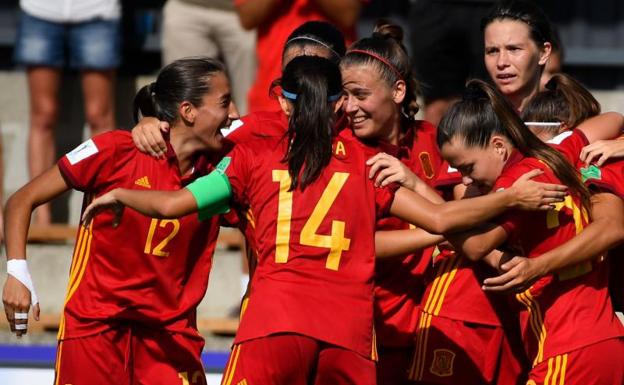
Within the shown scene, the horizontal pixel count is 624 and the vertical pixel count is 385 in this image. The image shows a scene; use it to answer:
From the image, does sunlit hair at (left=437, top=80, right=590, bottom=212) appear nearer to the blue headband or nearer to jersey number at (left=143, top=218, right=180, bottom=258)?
the blue headband

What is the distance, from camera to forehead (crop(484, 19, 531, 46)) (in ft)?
21.1

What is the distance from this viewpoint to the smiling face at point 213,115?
243 inches

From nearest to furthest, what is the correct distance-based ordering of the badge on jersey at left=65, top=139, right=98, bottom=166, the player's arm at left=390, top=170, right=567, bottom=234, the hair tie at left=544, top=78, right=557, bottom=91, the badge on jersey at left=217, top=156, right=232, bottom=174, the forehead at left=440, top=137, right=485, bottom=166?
the player's arm at left=390, top=170, right=567, bottom=234, the badge on jersey at left=217, top=156, right=232, bottom=174, the forehead at left=440, top=137, right=485, bottom=166, the badge on jersey at left=65, top=139, right=98, bottom=166, the hair tie at left=544, top=78, right=557, bottom=91

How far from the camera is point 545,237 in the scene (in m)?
5.70

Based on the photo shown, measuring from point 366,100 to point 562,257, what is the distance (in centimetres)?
105

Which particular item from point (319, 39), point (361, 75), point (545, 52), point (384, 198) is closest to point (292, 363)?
point (384, 198)

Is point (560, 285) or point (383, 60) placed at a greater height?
point (383, 60)

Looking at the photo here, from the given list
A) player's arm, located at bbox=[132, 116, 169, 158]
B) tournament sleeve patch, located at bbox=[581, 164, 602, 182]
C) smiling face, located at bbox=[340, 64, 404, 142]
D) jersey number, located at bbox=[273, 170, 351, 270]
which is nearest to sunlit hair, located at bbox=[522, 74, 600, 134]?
tournament sleeve patch, located at bbox=[581, 164, 602, 182]

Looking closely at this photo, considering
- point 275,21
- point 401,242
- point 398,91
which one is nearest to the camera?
point 401,242

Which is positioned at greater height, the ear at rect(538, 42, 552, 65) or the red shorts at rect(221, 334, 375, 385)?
the ear at rect(538, 42, 552, 65)

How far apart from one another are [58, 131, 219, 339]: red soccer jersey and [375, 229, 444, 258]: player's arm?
0.70m

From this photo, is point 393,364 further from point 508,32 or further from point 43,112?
point 43,112

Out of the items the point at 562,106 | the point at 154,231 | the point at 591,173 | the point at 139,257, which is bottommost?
the point at 139,257

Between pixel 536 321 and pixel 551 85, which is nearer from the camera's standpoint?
pixel 536 321
